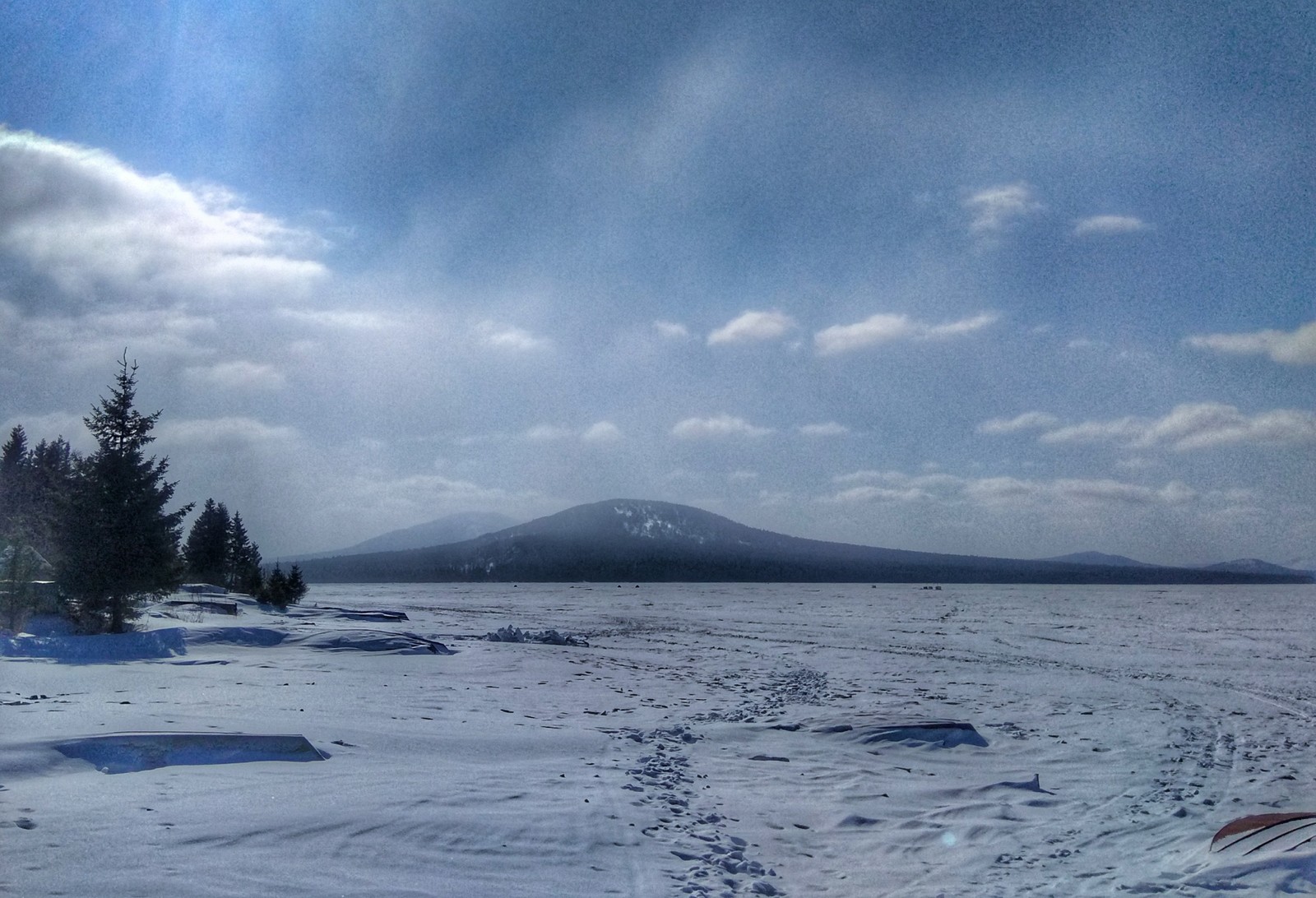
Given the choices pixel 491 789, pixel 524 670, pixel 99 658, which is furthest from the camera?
pixel 524 670

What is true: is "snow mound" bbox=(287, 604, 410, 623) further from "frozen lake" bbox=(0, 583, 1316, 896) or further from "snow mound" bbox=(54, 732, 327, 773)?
"snow mound" bbox=(54, 732, 327, 773)

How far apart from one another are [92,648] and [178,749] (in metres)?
11.6

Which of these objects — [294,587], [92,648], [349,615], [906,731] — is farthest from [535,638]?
[294,587]

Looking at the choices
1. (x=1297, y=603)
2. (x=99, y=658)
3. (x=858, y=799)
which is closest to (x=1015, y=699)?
(x=858, y=799)

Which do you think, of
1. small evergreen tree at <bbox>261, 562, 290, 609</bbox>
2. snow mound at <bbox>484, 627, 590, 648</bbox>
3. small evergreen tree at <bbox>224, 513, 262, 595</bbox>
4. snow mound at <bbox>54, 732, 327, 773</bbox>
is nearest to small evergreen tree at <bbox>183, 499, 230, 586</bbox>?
small evergreen tree at <bbox>224, 513, 262, 595</bbox>

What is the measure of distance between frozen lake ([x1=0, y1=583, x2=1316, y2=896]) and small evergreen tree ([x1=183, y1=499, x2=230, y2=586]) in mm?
42096

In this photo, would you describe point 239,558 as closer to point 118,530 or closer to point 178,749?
point 118,530

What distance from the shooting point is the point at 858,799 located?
1015 cm

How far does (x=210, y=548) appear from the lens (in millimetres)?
60094

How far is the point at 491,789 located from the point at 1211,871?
275 inches

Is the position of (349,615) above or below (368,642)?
below

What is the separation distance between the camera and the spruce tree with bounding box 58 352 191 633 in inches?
842

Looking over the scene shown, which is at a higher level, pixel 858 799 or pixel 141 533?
pixel 141 533

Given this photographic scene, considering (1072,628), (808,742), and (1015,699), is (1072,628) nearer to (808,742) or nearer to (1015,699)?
Answer: (1015,699)
